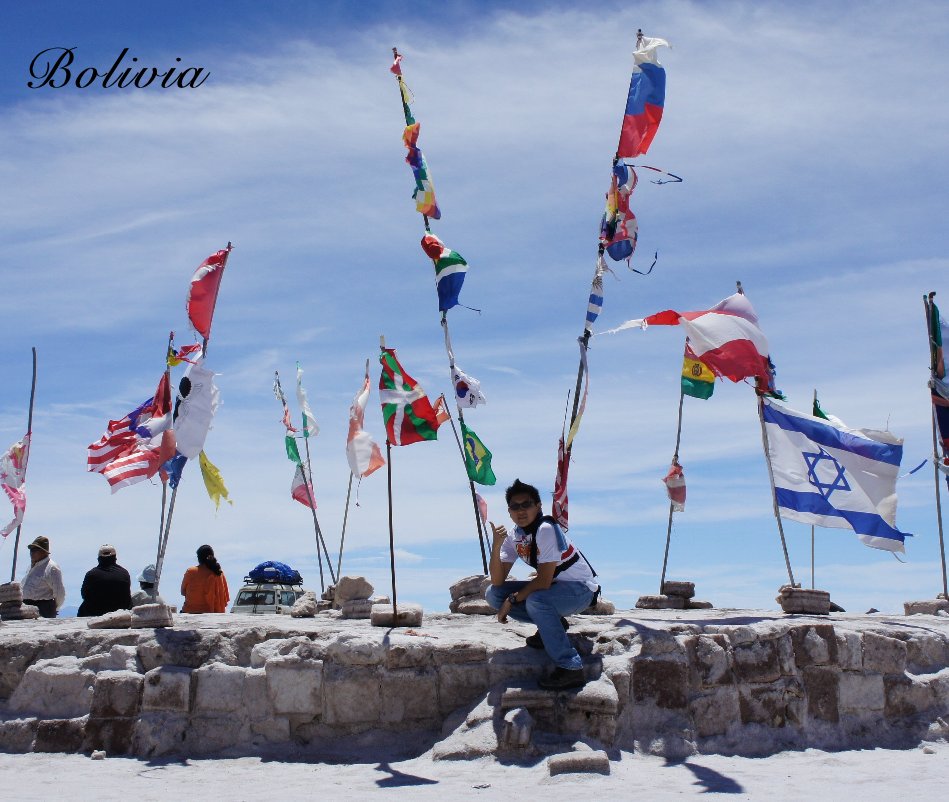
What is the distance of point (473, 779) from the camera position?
632cm

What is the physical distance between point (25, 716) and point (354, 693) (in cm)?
249

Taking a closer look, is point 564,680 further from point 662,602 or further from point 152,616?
point 662,602

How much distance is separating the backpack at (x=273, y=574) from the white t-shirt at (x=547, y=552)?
961cm

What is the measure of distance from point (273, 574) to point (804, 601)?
31.0 ft

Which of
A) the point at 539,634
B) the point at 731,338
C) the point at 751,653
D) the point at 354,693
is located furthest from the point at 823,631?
the point at 354,693

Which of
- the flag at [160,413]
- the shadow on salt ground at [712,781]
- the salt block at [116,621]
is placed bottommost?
the shadow on salt ground at [712,781]

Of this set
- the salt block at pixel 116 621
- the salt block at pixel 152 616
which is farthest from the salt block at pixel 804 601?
the salt block at pixel 116 621

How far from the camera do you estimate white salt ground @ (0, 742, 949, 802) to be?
605 centimetres

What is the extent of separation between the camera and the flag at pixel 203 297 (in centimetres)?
1057

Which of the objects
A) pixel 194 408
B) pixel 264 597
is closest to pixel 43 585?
pixel 194 408

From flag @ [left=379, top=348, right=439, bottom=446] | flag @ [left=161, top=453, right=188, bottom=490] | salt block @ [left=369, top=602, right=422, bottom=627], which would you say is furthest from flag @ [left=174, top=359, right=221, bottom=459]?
salt block @ [left=369, top=602, right=422, bottom=627]

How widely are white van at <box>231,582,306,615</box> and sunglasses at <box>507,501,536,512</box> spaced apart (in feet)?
30.6

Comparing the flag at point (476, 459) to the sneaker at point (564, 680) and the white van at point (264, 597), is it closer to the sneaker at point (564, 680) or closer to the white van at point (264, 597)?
the sneaker at point (564, 680)

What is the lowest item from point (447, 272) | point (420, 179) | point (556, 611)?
point (556, 611)
